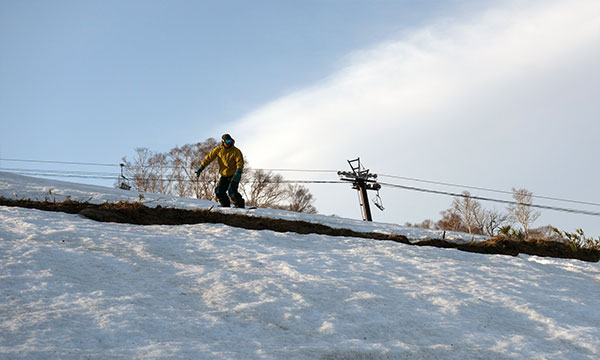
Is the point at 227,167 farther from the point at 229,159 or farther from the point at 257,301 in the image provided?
the point at 257,301

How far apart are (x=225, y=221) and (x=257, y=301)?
16.3 ft

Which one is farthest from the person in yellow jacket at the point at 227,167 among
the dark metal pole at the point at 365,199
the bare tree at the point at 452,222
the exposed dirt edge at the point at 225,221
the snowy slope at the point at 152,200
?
the bare tree at the point at 452,222

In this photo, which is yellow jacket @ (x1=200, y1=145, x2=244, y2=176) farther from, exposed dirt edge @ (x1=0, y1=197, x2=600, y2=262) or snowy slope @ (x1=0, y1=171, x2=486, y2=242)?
exposed dirt edge @ (x1=0, y1=197, x2=600, y2=262)

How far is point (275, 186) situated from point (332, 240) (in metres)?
33.7

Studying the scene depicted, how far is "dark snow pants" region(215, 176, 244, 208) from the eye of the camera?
1190 centimetres

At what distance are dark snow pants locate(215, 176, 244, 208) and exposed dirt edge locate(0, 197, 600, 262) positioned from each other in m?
1.61

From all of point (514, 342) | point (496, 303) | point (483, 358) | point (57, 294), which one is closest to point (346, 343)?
point (483, 358)

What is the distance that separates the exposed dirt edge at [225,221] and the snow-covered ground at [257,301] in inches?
48.3

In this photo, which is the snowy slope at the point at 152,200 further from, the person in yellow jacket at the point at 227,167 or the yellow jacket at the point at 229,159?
the yellow jacket at the point at 229,159

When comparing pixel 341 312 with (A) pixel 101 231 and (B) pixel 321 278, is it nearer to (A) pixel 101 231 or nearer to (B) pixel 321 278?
(B) pixel 321 278

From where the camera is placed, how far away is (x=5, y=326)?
342cm

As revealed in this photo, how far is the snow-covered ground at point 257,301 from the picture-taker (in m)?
3.52

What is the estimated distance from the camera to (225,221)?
9297 mm

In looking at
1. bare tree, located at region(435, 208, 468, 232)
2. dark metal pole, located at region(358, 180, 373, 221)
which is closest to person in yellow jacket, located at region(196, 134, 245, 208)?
dark metal pole, located at region(358, 180, 373, 221)
